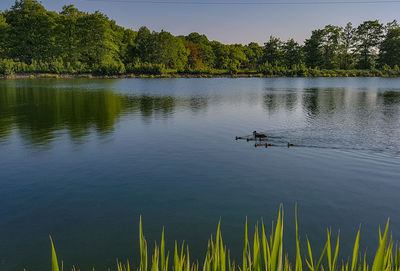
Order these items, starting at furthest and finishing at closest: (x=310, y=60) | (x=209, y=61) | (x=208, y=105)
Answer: (x=209, y=61) < (x=310, y=60) < (x=208, y=105)

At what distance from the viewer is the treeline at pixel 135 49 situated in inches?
3912

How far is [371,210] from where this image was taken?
28.9ft

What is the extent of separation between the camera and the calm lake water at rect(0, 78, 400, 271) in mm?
7355

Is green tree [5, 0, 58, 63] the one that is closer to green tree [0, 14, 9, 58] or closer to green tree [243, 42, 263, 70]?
green tree [0, 14, 9, 58]

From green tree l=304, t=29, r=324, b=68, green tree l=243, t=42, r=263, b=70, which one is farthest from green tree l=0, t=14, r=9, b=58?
green tree l=304, t=29, r=324, b=68

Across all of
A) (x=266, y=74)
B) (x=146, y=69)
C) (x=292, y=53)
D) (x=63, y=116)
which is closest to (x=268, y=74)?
(x=266, y=74)

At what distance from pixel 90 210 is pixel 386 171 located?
1095 centimetres

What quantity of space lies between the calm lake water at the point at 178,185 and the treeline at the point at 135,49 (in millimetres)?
83638

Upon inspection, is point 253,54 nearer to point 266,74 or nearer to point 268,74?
point 266,74

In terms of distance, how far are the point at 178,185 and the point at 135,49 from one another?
114 metres

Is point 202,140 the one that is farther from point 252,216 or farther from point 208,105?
point 208,105

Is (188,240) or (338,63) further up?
(338,63)

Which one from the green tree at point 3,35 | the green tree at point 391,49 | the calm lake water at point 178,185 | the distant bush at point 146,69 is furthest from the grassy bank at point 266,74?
the calm lake water at point 178,185

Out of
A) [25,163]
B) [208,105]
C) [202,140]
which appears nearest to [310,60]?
[208,105]
